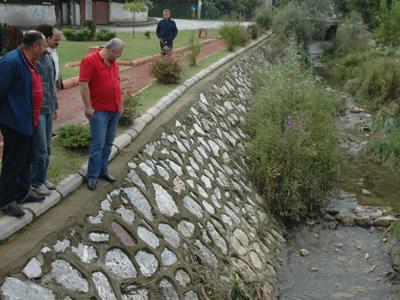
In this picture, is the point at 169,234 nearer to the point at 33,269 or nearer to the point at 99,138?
the point at 99,138

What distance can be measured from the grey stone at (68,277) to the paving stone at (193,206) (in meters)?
2.68

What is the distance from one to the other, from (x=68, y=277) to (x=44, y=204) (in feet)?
3.22

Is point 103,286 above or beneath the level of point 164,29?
beneath

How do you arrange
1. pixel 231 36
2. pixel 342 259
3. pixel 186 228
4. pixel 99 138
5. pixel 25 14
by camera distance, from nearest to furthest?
pixel 99 138 < pixel 186 228 < pixel 342 259 < pixel 231 36 < pixel 25 14

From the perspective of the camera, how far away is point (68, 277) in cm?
468

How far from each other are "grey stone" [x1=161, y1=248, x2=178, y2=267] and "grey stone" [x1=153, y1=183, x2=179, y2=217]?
733 mm

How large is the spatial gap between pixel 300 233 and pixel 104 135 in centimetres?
482

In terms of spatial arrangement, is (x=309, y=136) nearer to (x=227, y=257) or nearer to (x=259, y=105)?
(x=259, y=105)

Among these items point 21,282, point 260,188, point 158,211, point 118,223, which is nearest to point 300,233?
point 260,188

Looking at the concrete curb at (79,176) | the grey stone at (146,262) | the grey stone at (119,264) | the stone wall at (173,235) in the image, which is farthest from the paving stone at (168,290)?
the concrete curb at (79,176)

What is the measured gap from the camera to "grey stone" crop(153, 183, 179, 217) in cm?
671

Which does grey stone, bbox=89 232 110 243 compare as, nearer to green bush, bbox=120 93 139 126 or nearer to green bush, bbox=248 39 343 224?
green bush, bbox=120 93 139 126

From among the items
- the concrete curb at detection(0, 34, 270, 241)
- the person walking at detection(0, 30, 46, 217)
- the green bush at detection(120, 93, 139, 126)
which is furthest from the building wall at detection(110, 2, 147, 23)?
the person walking at detection(0, 30, 46, 217)

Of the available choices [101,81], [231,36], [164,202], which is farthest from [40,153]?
[231,36]
